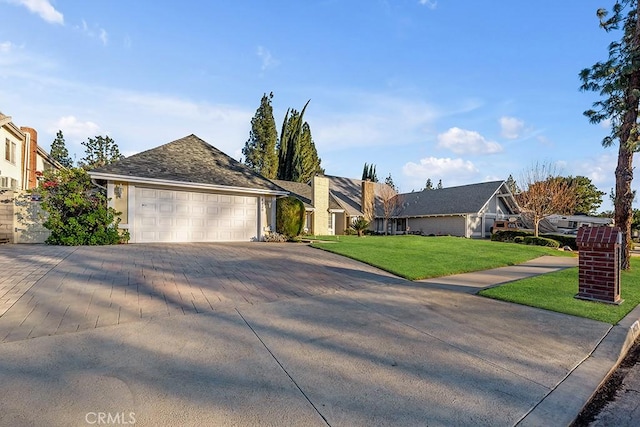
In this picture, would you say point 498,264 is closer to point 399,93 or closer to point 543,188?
point 399,93

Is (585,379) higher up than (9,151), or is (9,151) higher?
(9,151)

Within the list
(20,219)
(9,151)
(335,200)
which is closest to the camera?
(20,219)

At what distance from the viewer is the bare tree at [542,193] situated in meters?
22.6

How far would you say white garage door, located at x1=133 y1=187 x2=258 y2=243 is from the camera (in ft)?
42.6

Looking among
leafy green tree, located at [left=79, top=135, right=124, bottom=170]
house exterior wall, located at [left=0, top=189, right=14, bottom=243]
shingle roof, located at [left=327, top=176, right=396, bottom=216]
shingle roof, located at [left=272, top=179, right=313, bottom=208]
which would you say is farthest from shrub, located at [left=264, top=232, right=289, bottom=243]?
leafy green tree, located at [left=79, top=135, right=124, bottom=170]

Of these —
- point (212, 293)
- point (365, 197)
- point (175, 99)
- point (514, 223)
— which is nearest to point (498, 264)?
point (212, 293)

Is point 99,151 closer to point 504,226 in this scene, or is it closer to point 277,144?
point 277,144

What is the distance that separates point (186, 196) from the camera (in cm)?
1385

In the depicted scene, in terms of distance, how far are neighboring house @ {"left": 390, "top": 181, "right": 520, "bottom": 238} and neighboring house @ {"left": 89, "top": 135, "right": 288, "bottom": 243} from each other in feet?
63.0

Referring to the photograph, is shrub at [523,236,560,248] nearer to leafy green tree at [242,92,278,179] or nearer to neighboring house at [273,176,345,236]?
neighboring house at [273,176,345,236]

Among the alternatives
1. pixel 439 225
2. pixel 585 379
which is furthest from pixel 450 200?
pixel 585 379

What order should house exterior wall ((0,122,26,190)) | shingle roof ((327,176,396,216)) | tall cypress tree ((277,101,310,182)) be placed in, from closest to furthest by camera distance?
1. house exterior wall ((0,122,26,190))
2. shingle roof ((327,176,396,216))
3. tall cypress tree ((277,101,310,182))

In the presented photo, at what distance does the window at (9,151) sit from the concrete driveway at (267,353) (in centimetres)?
1708

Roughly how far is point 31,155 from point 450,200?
34.0 metres
